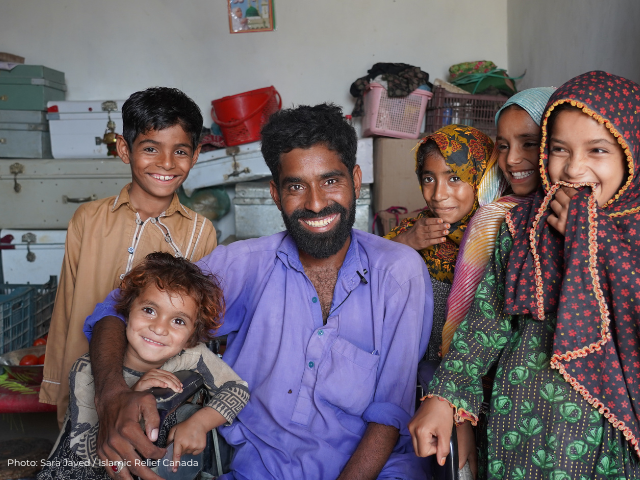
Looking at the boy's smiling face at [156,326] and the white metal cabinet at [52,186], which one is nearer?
the boy's smiling face at [156,326]

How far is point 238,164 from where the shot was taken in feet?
15.3

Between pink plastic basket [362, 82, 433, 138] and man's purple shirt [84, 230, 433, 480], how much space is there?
112 inches

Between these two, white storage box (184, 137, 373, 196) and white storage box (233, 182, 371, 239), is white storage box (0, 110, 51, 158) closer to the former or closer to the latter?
white storage box (184, 137, 373, 196)

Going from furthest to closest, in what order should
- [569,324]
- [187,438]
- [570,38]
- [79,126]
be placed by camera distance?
[79,126], [570,38], [187,438], [569,324]

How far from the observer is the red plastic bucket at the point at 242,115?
461 cm

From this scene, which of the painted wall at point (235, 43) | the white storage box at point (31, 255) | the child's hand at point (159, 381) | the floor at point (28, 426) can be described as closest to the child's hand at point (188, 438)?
the child's hand at point (159, 381)

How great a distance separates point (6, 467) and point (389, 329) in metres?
1.85

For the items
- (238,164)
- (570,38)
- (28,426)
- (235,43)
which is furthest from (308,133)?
(235,43)

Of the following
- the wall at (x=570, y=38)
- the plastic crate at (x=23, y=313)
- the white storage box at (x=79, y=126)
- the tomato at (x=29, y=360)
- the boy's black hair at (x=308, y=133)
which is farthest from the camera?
the white storage box at (x=79, y=126)

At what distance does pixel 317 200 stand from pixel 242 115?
300 centimetres

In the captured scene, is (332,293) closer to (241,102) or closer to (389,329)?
(389,329)

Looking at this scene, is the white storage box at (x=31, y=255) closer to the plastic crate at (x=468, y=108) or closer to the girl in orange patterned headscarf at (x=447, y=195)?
the plastic crate at (x=468, y=108)

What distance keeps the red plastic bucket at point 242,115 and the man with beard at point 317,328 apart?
2721mm

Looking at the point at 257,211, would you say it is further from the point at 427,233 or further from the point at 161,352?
the point at 161,352
